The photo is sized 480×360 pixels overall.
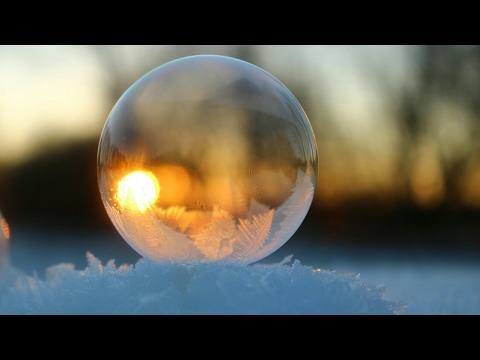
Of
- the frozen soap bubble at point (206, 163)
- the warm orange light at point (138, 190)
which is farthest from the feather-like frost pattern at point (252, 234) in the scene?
the warm orange light at point (138, 190)

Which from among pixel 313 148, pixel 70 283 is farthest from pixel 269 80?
pixel 70 283

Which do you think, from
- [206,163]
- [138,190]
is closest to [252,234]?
[206,163]

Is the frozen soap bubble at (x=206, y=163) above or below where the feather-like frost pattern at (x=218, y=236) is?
above

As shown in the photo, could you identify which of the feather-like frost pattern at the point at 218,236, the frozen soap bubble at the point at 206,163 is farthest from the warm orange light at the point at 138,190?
the feather-like frost pattern at the point at 218,236

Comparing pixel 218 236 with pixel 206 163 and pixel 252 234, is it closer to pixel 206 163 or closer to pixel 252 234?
pixel 252 234

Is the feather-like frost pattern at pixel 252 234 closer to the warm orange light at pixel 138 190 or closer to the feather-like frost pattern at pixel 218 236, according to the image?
the feather-like frost pattern at pixel 218 236

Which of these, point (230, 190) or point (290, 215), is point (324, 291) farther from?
point (230, 190)

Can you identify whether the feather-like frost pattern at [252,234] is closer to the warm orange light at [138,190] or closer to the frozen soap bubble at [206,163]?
the frozen soap bubble at [206,163]
